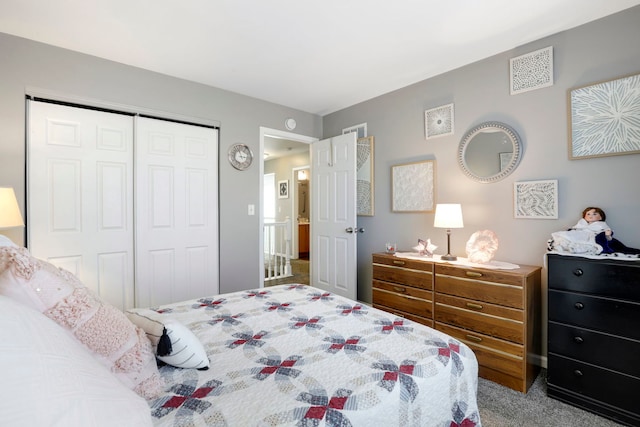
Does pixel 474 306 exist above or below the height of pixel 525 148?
below

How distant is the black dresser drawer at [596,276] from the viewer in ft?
5.58

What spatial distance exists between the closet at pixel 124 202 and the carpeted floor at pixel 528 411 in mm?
2645

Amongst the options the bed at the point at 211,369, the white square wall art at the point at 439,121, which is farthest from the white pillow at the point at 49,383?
the white square wall art at the point at 439,121

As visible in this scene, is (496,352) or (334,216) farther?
(334,216)

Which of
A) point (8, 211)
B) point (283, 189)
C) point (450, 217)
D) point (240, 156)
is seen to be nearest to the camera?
point (8, 211)

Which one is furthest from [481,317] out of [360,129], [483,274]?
[360,129]

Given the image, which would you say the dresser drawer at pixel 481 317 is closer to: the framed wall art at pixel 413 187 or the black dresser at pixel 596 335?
the black dresser at pixel 596 335

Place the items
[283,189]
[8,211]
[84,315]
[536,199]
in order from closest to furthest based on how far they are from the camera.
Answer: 1. [84,315]
2. [8,211]
3. [536,199]
4. [283,189]

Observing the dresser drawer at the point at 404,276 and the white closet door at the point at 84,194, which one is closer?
the white closet door at the point at 84,194

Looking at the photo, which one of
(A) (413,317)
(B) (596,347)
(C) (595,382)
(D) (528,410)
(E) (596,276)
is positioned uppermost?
(E) (596,276)

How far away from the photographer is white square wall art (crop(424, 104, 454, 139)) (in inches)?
114

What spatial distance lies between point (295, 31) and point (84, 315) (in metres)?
2.23

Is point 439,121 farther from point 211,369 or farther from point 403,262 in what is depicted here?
point 211,369

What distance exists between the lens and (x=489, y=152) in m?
2.64
